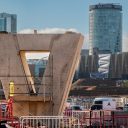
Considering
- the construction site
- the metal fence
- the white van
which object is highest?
the construction site

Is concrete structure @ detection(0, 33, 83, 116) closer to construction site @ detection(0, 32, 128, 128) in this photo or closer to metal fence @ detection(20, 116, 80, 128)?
construction site @ detection(0, 32, 128, 128)

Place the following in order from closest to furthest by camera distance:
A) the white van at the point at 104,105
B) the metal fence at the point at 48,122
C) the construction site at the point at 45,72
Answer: the metal fence at the point at 48,122 → the construction site at the point at 45,72 → the white van at the point at 104,105

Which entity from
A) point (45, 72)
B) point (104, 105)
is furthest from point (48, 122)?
point (104, 105)

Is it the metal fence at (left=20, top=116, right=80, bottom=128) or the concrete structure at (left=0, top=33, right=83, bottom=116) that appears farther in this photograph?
the concrete structure at (left=0, top=33, right=83, bottom=116)

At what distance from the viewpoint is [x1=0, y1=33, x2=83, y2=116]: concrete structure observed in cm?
2339

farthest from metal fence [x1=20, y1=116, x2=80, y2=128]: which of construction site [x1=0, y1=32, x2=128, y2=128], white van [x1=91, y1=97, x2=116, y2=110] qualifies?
white van [x1=91, y1=97, x2=116, y2=110]

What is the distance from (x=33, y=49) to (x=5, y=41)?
4.06 feet

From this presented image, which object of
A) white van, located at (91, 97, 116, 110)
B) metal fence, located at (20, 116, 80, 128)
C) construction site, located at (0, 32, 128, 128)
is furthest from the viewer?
white van, located at (91, 97, 116, 110)

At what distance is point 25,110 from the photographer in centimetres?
2355

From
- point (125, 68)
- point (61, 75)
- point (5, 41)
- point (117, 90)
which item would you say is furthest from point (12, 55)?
point (125, 68)

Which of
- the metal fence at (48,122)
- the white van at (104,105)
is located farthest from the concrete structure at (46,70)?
the white van at (104,105)

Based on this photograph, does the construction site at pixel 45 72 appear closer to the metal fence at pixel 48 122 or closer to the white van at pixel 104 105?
the metal fence at pixel 48 122

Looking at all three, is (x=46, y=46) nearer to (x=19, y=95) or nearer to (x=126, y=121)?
(x=19, y=95)

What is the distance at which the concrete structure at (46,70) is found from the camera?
23391 millimetres
